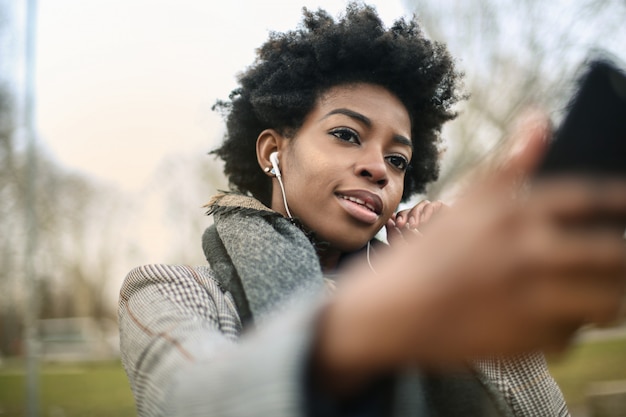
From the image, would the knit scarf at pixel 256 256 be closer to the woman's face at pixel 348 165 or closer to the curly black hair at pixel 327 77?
the woman's face at pixel 348 165

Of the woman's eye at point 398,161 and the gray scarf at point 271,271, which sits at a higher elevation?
the woman's eye at point 398,161

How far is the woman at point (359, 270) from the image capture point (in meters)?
0.62

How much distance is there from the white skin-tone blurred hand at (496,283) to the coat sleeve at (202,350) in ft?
0.29

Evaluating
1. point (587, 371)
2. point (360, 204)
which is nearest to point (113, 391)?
point (587, 371)

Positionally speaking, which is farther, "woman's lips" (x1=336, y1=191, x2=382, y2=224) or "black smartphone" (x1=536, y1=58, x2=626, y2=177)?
"woman's lips" (x1=336, y1=191, x2=382, y2=224)

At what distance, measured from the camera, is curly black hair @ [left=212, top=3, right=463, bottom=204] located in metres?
2.09

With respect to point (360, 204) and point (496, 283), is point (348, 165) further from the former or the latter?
point (496, 283)

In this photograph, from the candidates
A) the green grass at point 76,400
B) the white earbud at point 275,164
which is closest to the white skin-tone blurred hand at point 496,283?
the white earbud at point 275,164

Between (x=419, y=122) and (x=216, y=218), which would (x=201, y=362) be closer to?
(x=216, y=218)

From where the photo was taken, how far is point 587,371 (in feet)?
41.4

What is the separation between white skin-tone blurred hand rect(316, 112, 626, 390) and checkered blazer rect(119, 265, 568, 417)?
0.09 metres

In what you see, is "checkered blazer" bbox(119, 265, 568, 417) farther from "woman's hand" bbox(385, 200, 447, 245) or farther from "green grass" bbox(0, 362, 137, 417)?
"green grass" bbox(0, 362, 137, 417)

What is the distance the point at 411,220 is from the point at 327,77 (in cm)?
69

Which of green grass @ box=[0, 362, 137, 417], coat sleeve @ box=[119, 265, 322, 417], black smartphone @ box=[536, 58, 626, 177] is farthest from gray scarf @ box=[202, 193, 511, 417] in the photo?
green grass @ box=[0, 362, 137, 417]
